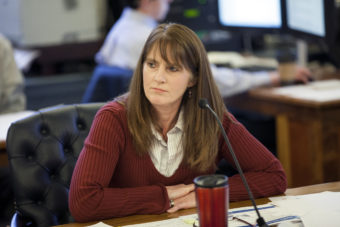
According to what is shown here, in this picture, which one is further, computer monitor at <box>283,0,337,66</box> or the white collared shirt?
computer monitor at <box>283,0,337,66</box>

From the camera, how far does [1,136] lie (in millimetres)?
2197

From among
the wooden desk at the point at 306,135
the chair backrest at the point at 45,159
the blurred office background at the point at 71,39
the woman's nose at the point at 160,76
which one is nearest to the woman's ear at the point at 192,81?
the woman's nose at the point at 160,76

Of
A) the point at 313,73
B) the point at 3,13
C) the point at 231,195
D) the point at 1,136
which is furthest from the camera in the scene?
the point at 3,13

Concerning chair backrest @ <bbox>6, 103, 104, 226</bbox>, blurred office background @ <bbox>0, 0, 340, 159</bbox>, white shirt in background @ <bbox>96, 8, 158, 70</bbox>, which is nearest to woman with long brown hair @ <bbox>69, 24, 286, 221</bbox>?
chair backrest @ <bbox>6, 103, 104, 226</bbox>

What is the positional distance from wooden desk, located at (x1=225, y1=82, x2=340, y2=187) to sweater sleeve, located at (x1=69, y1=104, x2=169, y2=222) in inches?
52.7

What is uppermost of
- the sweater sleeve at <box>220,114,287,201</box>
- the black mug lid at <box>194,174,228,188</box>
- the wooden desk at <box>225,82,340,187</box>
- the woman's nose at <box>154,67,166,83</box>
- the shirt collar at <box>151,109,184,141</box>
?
the woman's nose at <box>154,67,166,83</box>

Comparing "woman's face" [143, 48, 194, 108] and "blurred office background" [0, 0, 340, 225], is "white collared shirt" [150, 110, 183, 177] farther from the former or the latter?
"blurred office background" [0, 0, 340, 225]

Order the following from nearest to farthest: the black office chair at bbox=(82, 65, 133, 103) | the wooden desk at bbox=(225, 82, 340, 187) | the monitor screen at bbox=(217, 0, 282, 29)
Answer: the wooden desk at bbox=(225, 82, 340, 187) < the black office chair at bbox=(82, 65, 133, 103) < the monitor screen at bbox=(217, 0, 282, 29)

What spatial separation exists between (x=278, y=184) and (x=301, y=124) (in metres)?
1.32

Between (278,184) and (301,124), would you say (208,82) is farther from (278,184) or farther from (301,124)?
(301,124)

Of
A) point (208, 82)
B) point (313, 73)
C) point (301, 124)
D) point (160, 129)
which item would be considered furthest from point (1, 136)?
point (313, 73)

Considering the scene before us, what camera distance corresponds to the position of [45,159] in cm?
170

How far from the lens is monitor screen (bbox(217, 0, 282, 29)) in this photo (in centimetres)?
332

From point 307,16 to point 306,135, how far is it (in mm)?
659
